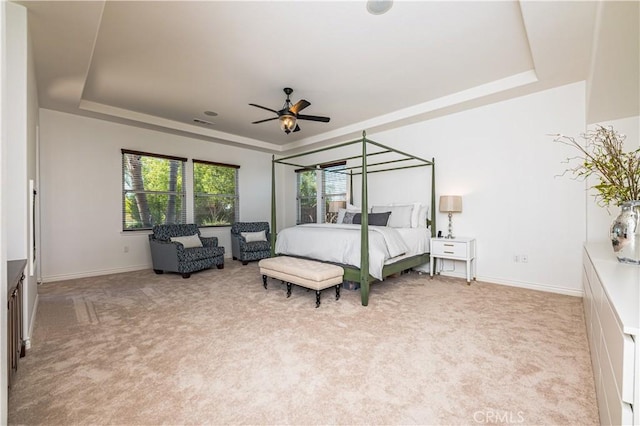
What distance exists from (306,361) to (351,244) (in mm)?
1702

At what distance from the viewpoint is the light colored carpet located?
154cm

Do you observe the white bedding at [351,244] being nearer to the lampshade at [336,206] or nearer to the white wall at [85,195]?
the lampshade at [336,206]

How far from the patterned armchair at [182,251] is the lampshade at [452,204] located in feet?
12.7

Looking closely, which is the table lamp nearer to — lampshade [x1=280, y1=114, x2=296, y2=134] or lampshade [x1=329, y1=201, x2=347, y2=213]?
lampshade [x1=329, y1=201, x2=347, y2=213]

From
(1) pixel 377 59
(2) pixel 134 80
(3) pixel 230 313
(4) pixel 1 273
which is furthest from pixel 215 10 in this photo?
(3) pixel 230 313

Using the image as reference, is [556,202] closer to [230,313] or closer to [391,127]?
[391,127]

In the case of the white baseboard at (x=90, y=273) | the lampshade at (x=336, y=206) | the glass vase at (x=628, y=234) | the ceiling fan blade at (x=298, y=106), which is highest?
the ceiling fan blade at (x=298, y=106)

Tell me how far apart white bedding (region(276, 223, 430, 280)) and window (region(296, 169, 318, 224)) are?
2687mm

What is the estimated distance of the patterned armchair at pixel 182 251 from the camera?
Result: 4605 millimetres

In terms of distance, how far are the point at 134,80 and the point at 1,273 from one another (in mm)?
3521

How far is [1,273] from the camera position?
0.99 m

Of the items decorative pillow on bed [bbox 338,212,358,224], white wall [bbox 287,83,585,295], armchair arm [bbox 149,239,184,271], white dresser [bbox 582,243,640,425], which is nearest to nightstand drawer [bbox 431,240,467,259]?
white wall [bbox 287,83,585,295]

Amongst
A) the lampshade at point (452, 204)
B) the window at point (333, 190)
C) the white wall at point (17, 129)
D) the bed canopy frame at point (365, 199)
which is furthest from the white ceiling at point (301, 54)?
the window at point (333, 190)

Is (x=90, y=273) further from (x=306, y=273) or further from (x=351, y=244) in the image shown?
(x=351, y=244)
